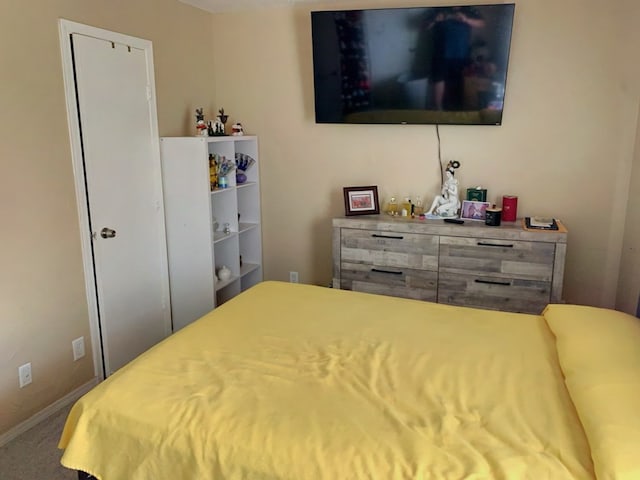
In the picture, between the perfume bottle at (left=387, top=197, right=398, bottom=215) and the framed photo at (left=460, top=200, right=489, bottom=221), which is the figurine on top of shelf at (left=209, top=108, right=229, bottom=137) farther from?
the framed photo at (left=460, top=200, right=489, bottom=221)

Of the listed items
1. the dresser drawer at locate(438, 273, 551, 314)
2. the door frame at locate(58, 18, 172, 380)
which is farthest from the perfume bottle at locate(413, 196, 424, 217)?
the door frame at locate(58, 18, 172, 380)

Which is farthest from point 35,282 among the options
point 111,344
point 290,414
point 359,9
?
point 359,9

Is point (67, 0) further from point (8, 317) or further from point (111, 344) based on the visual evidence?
point (111, 344)

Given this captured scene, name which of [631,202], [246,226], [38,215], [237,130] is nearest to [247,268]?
[246,226]

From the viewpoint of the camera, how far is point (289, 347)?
2.13 metres

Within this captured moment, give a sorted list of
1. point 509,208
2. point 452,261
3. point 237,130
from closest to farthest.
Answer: point 452,261
point 509,208
point 237,130

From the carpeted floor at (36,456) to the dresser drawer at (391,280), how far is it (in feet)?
6.56

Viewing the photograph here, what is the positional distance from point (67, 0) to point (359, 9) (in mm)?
1872

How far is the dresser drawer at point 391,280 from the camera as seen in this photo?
3477 millimetres

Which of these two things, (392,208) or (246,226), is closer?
(392,208)

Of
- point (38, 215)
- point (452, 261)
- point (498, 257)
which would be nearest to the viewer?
point (38, 215)

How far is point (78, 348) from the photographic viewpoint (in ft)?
9.81

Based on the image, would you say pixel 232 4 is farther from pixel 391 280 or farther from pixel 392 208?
pixel 391 280

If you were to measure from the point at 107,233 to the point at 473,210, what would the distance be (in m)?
2.43
